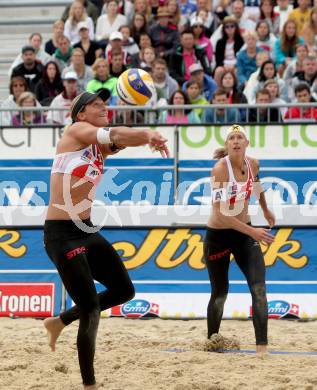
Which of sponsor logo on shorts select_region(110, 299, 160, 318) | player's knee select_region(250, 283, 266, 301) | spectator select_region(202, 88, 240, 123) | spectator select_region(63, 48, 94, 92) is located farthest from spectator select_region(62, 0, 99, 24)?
player's knee select_region(250, 283, 266, 301)

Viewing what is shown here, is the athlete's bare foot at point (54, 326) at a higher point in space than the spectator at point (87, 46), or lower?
lower

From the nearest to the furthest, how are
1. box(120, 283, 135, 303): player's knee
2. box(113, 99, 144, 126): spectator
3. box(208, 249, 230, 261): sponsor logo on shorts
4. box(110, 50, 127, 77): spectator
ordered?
box(120, 283, 135, 303): player's knee
box(208, 249, 230, 261): sponsor logo on shorts
box(113, 99, 144, 126): spectator
box(110, 50, 127, 77): spectator

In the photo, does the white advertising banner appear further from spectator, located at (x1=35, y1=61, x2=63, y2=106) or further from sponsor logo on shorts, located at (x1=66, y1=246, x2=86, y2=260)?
spectator, located at (x1=35, y1=61, x2=63, y2=106)

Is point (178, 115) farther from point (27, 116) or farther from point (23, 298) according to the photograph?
point (23, 298)

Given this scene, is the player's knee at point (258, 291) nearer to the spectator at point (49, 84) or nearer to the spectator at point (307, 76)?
the spectator at point (307, 76)

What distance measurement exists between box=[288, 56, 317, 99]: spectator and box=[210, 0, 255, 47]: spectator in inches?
64.2

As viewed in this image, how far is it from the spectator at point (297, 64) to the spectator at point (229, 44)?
1.02 m

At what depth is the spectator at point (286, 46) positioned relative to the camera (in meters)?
14.1

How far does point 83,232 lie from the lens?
21.1ft

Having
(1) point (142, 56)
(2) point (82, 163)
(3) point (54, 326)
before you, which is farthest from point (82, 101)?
(1) point (142, 56)

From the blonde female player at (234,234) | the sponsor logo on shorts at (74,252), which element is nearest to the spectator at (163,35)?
the blonde female player at (234,234)

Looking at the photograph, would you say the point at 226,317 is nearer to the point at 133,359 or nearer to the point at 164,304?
the point at 164,304

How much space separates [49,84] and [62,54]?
962 millimetres

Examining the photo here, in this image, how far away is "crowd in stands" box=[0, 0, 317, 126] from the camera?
12.9 metres
